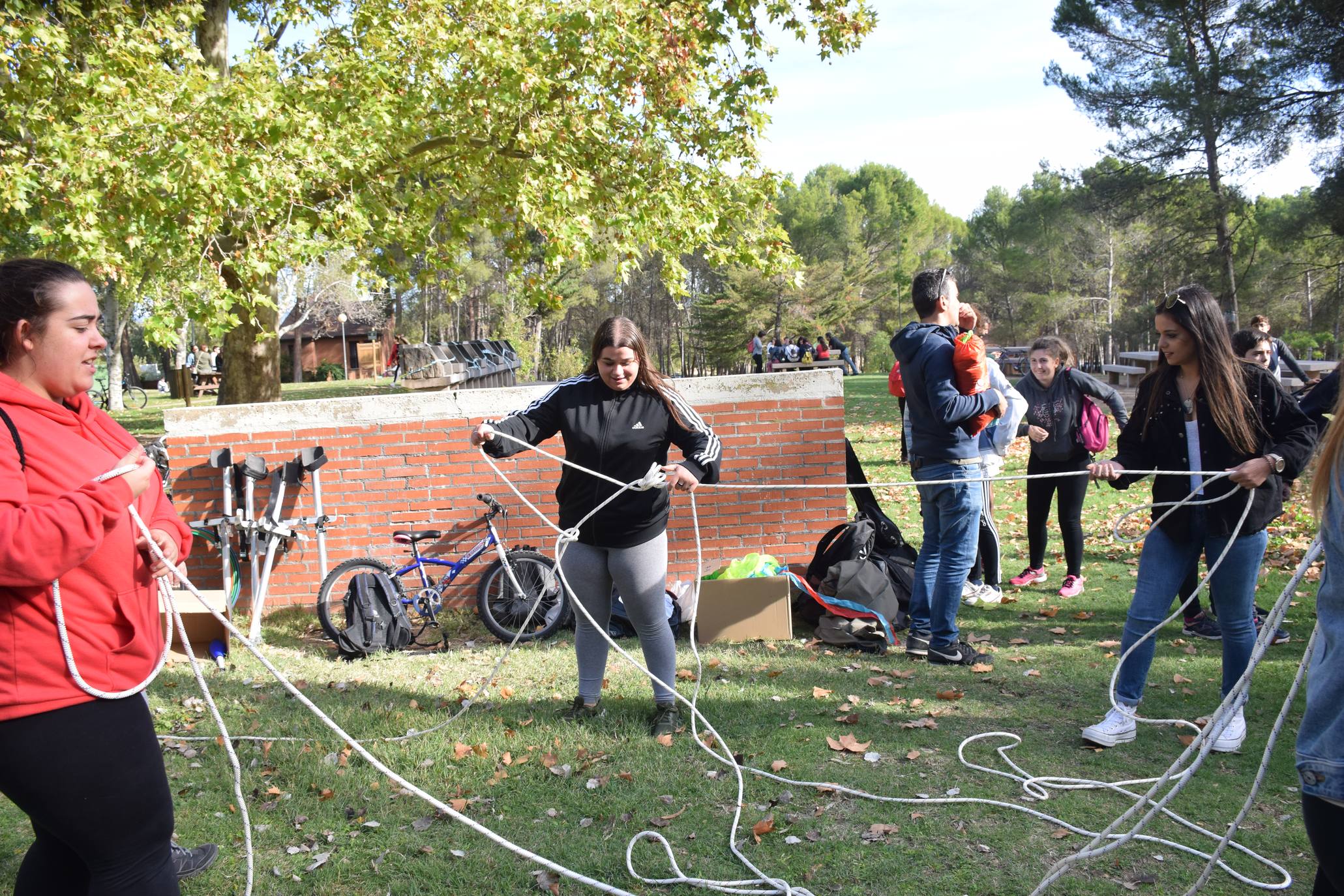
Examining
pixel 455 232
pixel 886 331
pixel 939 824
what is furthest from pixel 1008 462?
pixel 886 331

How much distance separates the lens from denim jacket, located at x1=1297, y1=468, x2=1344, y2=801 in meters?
1.67

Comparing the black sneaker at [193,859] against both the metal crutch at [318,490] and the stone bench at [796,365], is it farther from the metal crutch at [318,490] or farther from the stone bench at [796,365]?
the stone bench at [796,365]

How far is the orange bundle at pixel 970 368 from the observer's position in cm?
486

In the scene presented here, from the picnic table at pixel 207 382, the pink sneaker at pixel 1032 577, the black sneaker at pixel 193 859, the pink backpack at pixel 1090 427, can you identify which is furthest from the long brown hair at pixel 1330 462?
the picnic table at pixel 207 382

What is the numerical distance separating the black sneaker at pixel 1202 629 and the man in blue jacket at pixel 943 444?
1.30 metres

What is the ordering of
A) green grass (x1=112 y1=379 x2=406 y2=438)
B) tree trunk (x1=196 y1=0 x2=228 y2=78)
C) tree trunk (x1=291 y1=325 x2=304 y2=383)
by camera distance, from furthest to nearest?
tree trunk (x1=291 y1=325 x2=304 y2=383)
green grass (x1=112 y1=379 x2=406 y2=438)
tree trunk (x1=196 y1=0 x2=228 y2=78)

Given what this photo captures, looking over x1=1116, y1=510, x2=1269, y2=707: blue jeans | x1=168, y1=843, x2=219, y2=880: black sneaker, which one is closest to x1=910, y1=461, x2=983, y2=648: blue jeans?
x1=1116, y1=510, x2=1269, y2=707: blue jeans

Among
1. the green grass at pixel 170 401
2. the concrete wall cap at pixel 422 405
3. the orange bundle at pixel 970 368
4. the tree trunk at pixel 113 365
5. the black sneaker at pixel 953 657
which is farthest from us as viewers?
the tree trunk at pixel 113 365

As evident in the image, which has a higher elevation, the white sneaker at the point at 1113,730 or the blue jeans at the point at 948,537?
the blue jeans at the point at 948,537

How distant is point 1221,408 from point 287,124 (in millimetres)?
7636

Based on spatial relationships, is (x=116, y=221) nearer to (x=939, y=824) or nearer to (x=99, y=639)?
(x=99, y=639)

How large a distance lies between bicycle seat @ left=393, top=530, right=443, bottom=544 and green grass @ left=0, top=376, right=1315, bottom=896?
2.66ft

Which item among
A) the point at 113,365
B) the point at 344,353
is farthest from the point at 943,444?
the point at 344,353

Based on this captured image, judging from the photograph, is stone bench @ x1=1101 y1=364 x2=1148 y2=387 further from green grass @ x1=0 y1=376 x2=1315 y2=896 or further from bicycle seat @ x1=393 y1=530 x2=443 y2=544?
bicycle seat @ x1=393 y1=530 x2=443 y2=544
